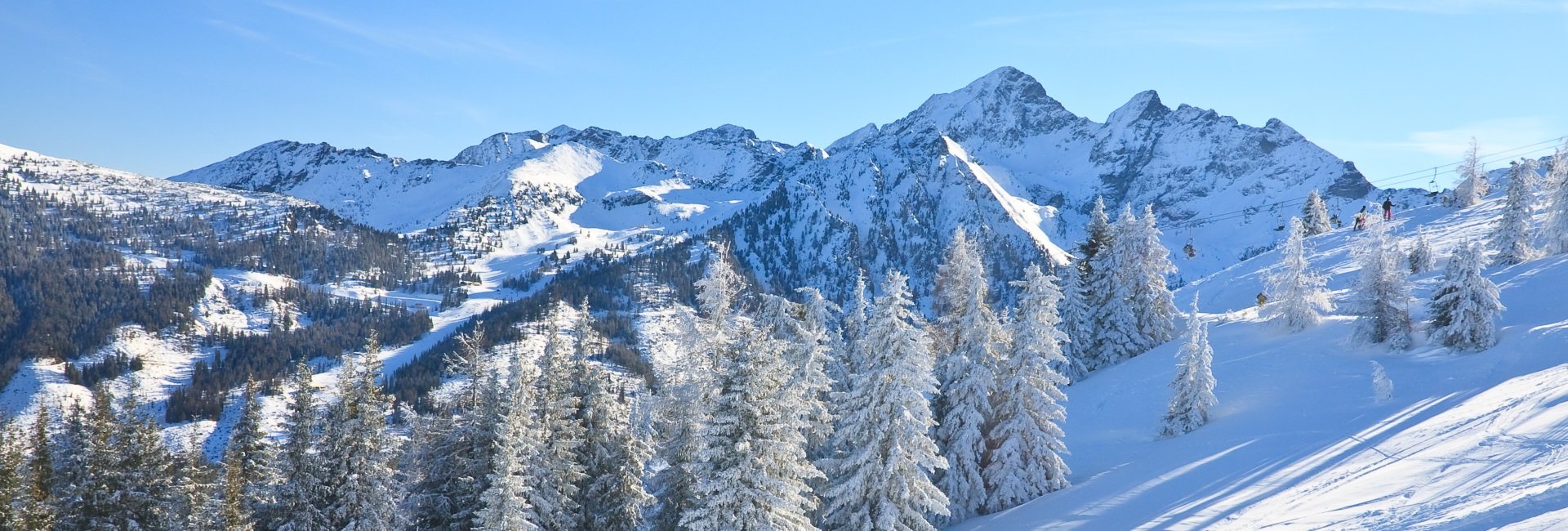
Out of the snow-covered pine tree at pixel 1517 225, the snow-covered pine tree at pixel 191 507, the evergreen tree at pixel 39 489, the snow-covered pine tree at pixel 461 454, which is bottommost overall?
the snow-covered pine tree at pixel 191 507

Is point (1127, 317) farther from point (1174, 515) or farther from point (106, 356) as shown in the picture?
point (106, 356)

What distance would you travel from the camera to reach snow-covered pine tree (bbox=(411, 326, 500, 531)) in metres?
26.3

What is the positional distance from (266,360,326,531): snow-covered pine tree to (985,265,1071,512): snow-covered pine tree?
23862 millimetres

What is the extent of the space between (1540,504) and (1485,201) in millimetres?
71526

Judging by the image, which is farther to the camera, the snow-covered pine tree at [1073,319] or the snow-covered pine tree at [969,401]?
the snow-covered pine tree at [1073,319]

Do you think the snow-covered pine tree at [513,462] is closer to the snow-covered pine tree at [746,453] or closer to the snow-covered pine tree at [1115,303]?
the snow-covered pine tree at [746,453]

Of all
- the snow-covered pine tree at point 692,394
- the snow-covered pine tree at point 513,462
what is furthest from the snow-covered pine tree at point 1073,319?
the snow-covered pine tree at point 513,462

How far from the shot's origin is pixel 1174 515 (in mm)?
21031

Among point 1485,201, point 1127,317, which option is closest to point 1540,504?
point 1127,317

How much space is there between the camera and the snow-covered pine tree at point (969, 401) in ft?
94.1

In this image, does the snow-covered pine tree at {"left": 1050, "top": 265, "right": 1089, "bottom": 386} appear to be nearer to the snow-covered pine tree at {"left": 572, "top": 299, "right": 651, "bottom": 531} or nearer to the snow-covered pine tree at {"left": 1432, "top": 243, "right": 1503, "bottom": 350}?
the snow-covered pine tree at {"left": 1432, "top": 243, "right": 1503, "bottom": 350}

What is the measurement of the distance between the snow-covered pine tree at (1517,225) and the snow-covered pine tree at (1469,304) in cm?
1609

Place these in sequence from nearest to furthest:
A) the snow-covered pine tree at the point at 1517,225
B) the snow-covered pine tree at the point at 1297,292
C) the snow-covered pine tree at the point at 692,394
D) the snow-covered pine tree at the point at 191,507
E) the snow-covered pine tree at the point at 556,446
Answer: the snow-covered pine tree at the point at 556,446 → the snow-covered pine tree at the point at 692,394 → the snow-covered pine tree at the point at 191,507 → the snow-covered pine tree at the point at 1297,292 → the snow-covered pine tree at the point at 1517,225

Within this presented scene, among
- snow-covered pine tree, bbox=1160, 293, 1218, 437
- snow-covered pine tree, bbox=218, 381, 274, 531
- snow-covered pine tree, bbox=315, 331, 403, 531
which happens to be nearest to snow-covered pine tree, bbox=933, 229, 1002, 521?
snow-covered pine tree, bbox=1160, 293, 1218, 437
